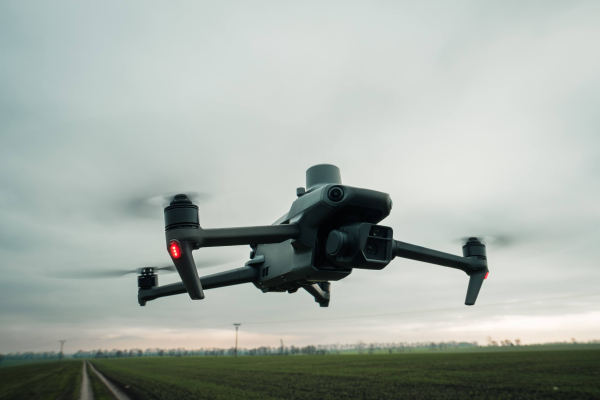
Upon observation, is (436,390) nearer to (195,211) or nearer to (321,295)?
(321,295)

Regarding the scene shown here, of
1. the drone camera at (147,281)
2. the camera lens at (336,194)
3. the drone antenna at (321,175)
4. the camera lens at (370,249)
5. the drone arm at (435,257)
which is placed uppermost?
the drone antenna at (321,175)

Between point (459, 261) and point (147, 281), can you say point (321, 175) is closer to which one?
point (459, 261)

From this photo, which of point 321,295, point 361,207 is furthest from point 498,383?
point 361,207

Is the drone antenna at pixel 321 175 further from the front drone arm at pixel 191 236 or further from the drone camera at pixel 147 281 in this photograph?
the drone camera at pixel 147 281

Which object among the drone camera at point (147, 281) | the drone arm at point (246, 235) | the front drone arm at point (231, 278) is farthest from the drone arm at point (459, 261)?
the drone camera at point (147, 281)

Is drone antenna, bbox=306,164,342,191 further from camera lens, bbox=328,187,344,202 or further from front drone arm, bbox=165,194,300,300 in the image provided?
front drone arm, bbox=165,194,300,300

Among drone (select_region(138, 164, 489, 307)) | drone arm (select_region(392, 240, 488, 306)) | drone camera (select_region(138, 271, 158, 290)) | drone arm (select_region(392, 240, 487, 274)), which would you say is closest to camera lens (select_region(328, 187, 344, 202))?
drone (select_region(138, 164, 489, 307))
